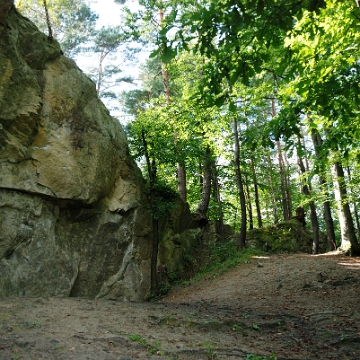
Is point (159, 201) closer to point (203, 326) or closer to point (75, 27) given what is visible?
point (203, 326)

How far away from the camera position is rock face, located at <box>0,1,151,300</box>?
340 inches

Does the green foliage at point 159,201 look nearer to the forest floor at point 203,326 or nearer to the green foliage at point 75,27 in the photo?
the forest floor at point 203,326

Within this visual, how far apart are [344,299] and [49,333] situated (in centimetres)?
624

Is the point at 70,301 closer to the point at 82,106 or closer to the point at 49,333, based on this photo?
the point at 49,333

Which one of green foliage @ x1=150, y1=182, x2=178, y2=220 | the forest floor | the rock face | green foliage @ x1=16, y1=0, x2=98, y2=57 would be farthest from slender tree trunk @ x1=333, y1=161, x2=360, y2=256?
green foliage @ x1=16, y1=0, x2=98, y2=57

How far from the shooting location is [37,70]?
991cm

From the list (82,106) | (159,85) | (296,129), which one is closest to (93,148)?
(82,106)

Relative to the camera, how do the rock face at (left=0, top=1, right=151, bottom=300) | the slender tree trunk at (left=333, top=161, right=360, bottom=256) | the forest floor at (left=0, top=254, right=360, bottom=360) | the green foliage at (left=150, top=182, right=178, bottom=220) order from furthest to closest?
the slender tree trunk at (left=333, top=161, right=360, bottom=256) < the green foliage at (left=150, top=182, right=178, bottom=220) < the rock face at (left=0, top=1, right=151, bottom=300) < the forest floor at (left=0, top=254, right=360, bottom=360)

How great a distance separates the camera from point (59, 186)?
9.54 meters

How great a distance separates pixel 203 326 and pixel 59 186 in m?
5.51

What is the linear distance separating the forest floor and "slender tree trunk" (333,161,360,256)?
2875mm

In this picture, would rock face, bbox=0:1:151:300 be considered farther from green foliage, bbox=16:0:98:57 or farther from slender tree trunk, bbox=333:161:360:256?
green foliage, bbox=16:0:98:57

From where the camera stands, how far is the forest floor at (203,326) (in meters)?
4.65

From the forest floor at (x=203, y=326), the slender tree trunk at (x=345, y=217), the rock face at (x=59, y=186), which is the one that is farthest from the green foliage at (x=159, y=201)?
the slender tree trunk at (x=345, y=217)
